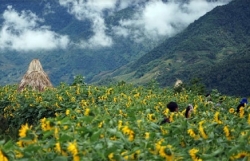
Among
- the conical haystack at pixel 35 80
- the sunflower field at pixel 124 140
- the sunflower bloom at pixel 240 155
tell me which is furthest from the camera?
the conical haystack at pixel 35 80

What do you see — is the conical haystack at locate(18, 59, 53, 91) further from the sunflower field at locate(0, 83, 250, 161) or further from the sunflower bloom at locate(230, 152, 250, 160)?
the sunflower bloom at locate(230, 152, 250, 160)

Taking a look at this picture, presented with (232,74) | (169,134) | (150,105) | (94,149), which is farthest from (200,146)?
(232,74)

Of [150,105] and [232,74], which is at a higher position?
[232,74]

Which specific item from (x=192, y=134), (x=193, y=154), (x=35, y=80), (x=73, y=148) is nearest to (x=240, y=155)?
(x=193, y=154)

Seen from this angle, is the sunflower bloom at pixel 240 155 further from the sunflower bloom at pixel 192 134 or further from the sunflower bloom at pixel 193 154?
the sunflower bloom at pixel 192 134

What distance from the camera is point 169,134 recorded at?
20.7 ft

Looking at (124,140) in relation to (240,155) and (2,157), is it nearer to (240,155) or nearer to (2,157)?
(240,155)

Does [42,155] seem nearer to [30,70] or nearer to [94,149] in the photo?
[94,149]

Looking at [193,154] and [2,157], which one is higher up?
[2,157]

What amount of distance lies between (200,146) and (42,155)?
2261mm

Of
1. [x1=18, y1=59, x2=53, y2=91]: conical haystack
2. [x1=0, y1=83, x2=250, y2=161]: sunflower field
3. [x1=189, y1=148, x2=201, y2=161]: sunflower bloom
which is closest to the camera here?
[x1=0, y1=83, x2=250, y2=161]: sunflower field

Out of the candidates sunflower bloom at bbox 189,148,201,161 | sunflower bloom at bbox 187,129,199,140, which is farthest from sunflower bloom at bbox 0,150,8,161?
sunflower bloom at bbox 187,129,199,140

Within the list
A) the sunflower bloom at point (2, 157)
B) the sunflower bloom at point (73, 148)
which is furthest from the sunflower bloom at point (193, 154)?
the sunflower bloom at point (2, 157)

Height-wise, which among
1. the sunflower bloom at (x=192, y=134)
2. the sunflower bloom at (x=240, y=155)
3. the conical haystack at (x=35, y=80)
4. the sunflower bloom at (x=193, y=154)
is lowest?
the sunflower bloom at (x=240, y=155)
